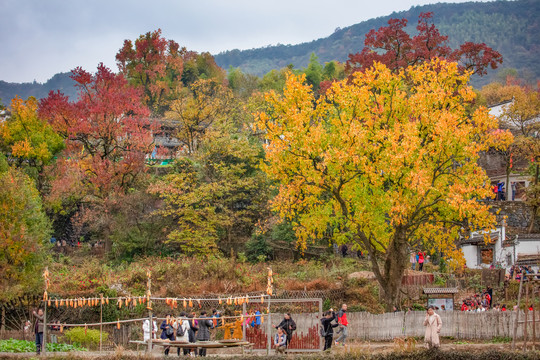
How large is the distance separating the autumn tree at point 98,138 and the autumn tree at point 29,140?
37.7 inches

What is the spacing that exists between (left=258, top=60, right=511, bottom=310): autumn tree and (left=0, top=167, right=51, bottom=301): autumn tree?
11926 millimetres

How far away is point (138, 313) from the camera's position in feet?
99.8

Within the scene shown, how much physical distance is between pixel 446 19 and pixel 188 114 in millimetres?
145339

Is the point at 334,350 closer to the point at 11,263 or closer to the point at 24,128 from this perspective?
the point at 11,263

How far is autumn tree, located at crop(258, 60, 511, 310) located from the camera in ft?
81.3

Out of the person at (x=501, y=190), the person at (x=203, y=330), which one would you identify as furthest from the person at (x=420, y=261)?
the person at (x=203, y=330)

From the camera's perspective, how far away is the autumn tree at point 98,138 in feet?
137

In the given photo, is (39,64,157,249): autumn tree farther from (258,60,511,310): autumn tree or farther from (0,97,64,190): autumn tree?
(258,60,511,310): autumn tree

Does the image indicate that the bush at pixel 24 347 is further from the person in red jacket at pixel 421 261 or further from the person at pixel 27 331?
the person in red jacket at pixel 421 261

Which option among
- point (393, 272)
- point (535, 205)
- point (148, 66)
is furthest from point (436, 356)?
point (148, 66)

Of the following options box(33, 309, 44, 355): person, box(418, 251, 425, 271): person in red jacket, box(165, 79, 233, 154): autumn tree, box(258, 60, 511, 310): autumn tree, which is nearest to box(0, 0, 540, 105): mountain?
box(165, 79, 233, 154): autumn tree

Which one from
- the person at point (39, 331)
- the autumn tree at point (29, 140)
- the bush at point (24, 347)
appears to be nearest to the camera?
the person at point (39, 331)

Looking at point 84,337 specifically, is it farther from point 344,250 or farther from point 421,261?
point 421,261

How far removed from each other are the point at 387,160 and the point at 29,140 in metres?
29.9
